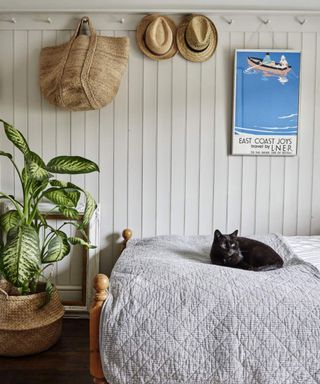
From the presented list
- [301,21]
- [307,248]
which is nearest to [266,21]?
[301,21]

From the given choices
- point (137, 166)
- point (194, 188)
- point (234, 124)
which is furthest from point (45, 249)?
point (234, 124)

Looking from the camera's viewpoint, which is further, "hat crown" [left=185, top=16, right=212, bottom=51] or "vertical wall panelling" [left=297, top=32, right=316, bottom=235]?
"vertical wall panelling" [left=297, top=32, right=316, bottom=235]

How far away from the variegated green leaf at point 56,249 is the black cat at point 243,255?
33.6 inches

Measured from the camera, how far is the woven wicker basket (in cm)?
214

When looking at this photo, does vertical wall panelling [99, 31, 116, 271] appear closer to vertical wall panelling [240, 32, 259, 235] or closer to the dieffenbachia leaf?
the dieffenbachia leaf

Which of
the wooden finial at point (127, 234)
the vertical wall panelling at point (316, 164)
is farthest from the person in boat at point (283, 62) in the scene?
the wooden finial at point (127, 234)

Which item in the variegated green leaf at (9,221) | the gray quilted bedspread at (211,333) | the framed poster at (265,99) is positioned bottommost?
the gray quilted bedspread at (211,333)

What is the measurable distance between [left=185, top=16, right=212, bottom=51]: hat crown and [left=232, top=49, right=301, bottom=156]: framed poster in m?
0.24

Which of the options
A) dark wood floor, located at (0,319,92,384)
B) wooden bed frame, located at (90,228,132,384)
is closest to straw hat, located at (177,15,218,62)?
wooden bed frame, located at (90,228,132,384)

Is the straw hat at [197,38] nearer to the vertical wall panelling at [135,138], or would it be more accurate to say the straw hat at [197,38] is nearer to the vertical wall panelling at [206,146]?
the vertical wall panelling at [206,146]

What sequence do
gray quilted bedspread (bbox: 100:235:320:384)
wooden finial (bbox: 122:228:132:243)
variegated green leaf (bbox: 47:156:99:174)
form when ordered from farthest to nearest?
wooden finial (bbox: 122:228:132:243) → variegated green leaf (bbox: 47:156:99:174) → gray quilted bedspread (bbox: 100:235:320:384)

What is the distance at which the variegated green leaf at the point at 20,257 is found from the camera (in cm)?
193

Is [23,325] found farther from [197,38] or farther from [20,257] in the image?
[197,38]

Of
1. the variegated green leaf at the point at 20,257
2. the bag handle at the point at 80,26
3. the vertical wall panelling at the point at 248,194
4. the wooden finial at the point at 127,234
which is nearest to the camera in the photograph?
the variegated green leaf at the point at 20,257
